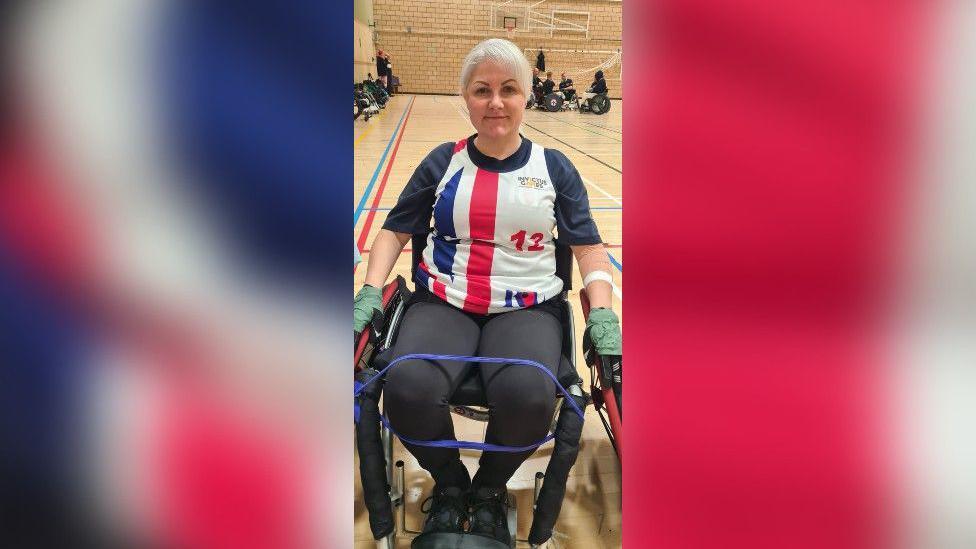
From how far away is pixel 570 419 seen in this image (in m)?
1.25

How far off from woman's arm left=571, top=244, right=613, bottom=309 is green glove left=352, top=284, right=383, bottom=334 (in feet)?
1.66

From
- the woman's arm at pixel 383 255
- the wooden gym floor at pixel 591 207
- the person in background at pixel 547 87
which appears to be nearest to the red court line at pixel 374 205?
the wooden gym floor at pixel 591 207

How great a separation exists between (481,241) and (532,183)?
19cm

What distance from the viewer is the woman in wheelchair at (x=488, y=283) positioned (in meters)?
1.25

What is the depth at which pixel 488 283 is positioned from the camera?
1441 millimetres

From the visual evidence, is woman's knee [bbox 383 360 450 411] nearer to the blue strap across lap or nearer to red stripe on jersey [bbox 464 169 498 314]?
the blue strap across lap

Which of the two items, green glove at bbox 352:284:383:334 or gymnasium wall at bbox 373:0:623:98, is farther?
gymnasium wall at bbox 373:0:623:98

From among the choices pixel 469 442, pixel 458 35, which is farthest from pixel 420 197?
pixel 458 35

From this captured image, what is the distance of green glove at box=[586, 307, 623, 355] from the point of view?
1272 mm
